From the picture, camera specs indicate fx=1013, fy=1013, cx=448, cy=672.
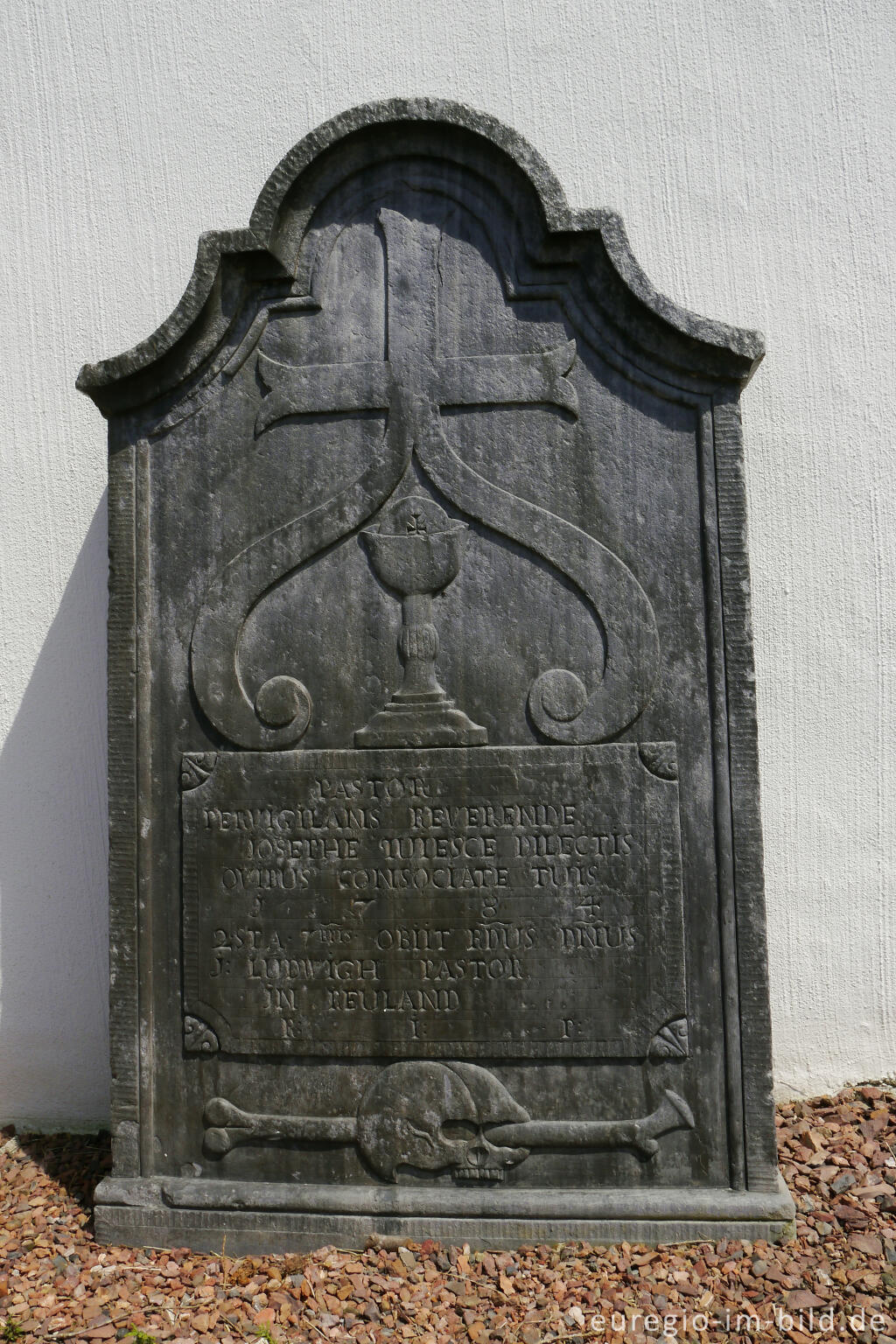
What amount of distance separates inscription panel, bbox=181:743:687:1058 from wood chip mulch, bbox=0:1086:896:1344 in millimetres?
572

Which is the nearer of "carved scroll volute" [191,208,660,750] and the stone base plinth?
the stone base plinth

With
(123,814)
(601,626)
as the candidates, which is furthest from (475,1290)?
(601,626)

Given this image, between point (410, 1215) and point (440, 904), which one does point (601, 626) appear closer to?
point (440, 904)

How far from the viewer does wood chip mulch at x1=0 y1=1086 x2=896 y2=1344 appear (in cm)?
267

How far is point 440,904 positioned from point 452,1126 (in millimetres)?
665

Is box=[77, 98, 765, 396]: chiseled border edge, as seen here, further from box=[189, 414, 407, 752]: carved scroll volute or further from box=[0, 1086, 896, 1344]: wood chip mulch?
Answer: box=[0, 1086, 896, 1344]: wood chip mulch

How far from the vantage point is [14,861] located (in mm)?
4246

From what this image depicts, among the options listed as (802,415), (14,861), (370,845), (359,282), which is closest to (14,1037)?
(14,861)

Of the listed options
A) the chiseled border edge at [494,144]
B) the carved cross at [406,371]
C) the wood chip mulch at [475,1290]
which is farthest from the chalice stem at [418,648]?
the wood chip mulch at [475,1290]

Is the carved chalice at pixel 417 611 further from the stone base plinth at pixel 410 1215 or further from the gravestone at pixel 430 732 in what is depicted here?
the stone base plinth at pixel 410 1215

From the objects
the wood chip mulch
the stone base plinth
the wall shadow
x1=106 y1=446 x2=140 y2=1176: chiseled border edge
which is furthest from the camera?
the wall shadow

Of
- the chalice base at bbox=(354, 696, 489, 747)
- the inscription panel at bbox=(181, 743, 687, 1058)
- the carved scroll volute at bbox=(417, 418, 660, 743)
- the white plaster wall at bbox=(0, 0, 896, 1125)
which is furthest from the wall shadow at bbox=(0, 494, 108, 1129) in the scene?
the carved scroll volute at bbox=(417, 418, 660, 743)

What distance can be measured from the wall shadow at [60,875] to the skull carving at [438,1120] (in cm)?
A: 164

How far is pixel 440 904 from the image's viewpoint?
10.1 feet
